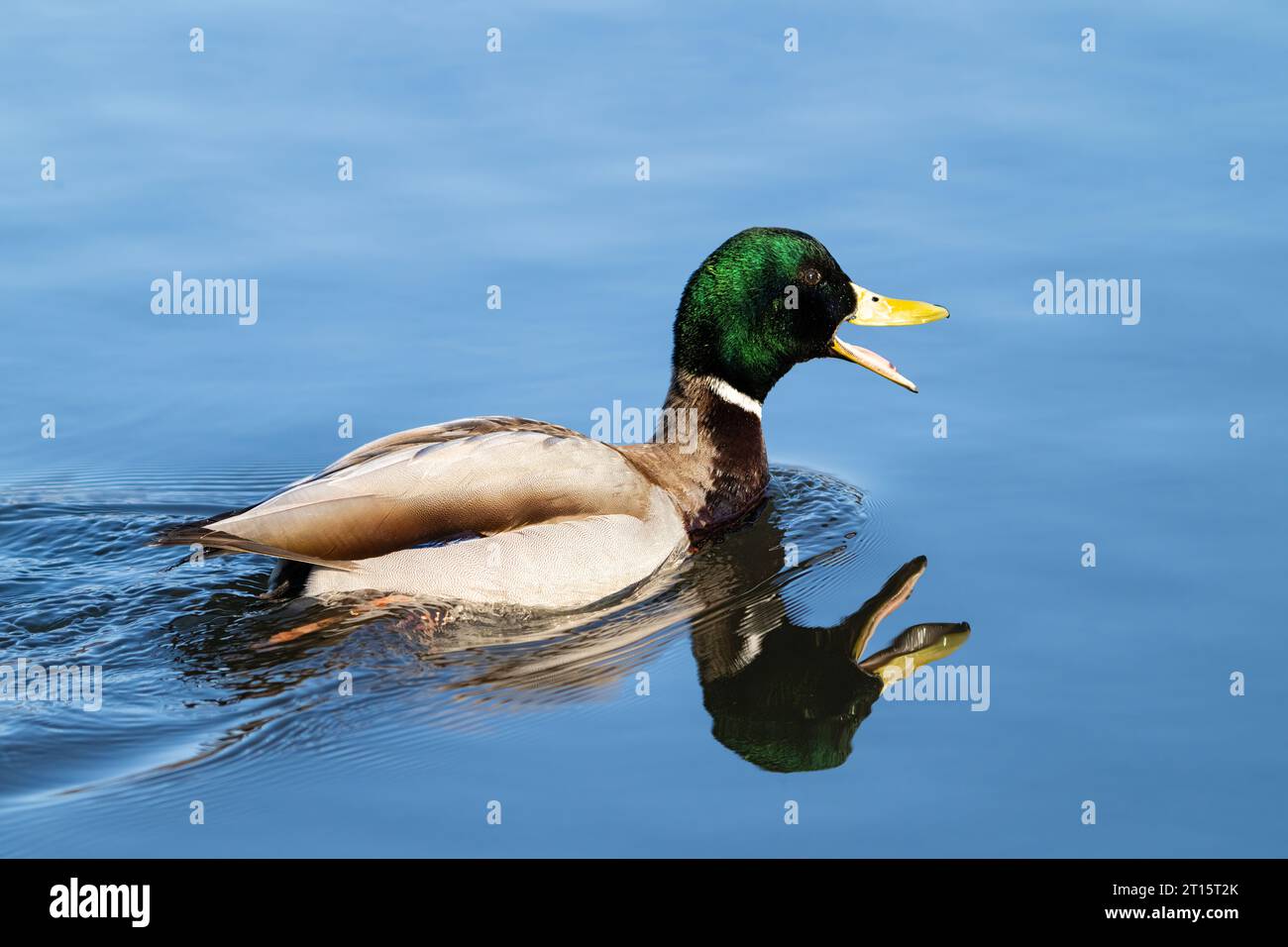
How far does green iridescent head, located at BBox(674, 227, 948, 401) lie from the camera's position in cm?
938

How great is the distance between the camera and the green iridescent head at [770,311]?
9.38 m

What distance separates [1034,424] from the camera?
988 cm

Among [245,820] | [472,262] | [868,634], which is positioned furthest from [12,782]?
[472,262]

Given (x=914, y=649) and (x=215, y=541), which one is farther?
(x=914, y=649)

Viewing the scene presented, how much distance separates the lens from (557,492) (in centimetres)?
841

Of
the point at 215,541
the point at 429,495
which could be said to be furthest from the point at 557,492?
the point at 215,541

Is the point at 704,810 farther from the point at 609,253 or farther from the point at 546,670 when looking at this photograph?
the point at 609,253

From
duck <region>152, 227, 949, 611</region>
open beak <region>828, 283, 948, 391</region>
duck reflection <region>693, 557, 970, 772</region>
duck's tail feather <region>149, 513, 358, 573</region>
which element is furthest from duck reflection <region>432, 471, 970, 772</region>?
duck's tail feather <region>149, 513, 358, 573</region>

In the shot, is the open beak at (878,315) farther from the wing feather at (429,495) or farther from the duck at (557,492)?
the wing feather at (429,495)

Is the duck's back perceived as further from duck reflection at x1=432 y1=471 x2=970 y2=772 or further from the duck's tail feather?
duck reflection at x1=432 y1=471 x2=970 y2=772

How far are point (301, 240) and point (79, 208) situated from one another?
153 centimetres

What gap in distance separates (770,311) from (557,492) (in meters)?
1.79

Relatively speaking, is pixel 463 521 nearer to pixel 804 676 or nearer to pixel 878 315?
pixel 804 676

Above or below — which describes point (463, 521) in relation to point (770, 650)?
above
